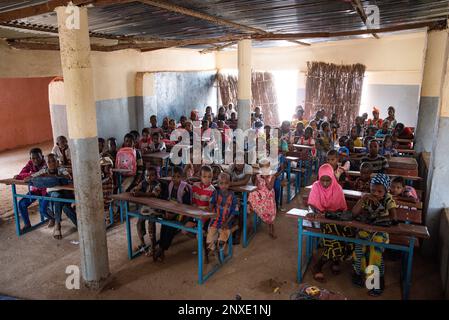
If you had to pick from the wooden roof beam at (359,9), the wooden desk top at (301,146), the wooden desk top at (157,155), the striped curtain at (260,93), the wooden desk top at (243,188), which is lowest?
the wooden desk top at (243,188)

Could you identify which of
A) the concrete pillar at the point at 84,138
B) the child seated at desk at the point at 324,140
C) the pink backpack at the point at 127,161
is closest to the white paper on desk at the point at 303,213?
the concrete pillar at the point at 84,138

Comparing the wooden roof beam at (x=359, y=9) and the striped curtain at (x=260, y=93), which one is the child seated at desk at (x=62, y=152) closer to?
the wooden roof beam at (x=359, y=9)

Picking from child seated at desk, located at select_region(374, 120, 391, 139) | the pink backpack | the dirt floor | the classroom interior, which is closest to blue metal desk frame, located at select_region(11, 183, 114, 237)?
the classroom interior

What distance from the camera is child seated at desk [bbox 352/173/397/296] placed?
14.1ft

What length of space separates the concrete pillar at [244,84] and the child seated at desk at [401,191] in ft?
14.0

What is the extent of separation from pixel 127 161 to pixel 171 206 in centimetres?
270

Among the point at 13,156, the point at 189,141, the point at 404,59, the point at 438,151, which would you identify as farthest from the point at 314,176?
the point at 13,156

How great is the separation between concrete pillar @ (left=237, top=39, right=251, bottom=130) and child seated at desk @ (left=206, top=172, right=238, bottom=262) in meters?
3.99

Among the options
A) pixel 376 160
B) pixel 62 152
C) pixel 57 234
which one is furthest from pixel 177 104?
pixel 376 160

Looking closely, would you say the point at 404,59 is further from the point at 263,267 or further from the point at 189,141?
the point at 263,267

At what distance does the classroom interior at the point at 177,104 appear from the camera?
14.6 feet

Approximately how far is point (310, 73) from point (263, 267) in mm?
9655

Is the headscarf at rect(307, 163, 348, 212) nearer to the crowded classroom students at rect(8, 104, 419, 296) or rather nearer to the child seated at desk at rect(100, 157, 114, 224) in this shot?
the crowded classroom students at rect(8, 104, 419, 296)

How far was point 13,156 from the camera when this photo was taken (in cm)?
→ 1162
